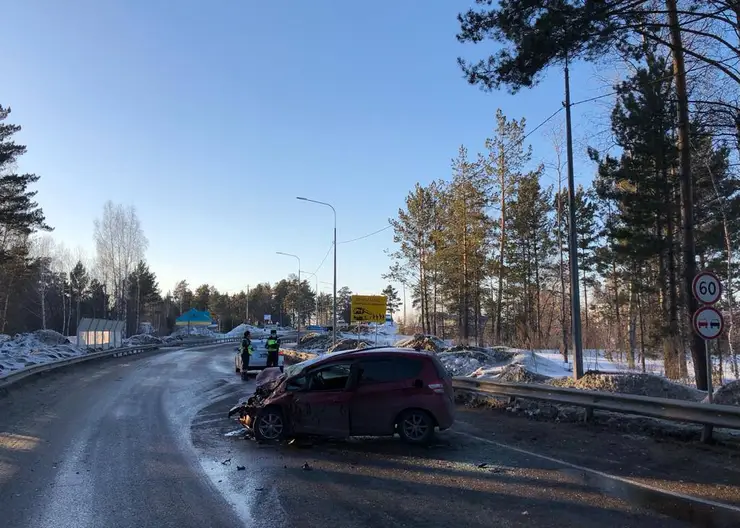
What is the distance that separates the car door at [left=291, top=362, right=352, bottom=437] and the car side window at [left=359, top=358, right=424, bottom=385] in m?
0.30

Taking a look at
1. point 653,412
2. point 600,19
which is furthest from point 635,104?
point 653,412

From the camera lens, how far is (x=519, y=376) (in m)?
15.6

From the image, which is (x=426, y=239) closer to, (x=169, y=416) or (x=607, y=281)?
(x=607, y=281)

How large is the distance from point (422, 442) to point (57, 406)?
403 inches

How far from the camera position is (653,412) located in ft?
31.7

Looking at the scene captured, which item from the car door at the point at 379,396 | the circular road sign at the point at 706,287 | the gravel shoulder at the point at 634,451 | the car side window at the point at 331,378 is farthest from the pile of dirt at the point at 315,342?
the circular road sign at the point at 706,287

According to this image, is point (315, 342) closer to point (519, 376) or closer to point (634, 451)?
point (519, 376)

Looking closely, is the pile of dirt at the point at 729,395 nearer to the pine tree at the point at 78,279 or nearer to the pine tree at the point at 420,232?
the pine tree at the point at 420,232

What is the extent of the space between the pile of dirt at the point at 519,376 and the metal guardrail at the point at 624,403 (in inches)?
68.4

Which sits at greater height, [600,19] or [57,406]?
[600,19]

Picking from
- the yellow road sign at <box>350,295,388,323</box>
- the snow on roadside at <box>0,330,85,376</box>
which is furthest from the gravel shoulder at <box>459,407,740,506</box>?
the yellow road sign at <box>350,295,388,323</box>

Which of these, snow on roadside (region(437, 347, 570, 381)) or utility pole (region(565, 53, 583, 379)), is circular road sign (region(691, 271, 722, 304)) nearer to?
utility pole (region(565, 53, 583, 379))

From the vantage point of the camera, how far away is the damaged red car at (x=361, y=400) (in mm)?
9258

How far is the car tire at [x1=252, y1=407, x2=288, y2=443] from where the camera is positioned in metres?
9.49
